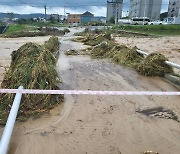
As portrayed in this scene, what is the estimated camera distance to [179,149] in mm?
3955

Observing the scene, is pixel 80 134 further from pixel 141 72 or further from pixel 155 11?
pixel 155 11

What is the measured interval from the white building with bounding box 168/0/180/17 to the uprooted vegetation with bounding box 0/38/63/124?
83416mm

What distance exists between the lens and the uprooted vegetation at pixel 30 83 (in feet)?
16.9

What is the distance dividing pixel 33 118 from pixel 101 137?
5.08ft

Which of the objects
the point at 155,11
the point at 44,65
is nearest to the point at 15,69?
the point at 44,65

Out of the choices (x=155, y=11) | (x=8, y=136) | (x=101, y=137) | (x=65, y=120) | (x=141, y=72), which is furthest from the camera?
(x=155, y=11)

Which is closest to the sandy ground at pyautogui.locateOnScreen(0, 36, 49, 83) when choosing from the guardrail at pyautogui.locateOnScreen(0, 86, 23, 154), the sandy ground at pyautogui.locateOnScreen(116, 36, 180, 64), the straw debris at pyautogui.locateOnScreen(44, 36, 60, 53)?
the straw debris at pyautogui.locateOnScreen(44, 36, 60, 53)

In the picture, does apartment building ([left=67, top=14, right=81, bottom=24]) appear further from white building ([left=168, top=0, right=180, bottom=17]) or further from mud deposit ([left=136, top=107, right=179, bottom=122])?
mud deposit ([left=136, top=107, right=179, bottom=122])

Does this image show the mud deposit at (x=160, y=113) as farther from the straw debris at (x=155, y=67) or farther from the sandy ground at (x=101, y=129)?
the straw debris at (x=155, y=67)

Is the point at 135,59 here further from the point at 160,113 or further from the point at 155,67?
the point at 160,113

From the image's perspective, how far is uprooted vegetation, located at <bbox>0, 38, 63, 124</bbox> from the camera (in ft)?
16.9

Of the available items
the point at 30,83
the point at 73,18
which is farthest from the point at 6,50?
the point at 73,18

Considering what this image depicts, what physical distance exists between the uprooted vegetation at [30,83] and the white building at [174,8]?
8342cm

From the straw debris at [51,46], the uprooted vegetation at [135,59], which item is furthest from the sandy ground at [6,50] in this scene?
the uprooted vegetation at [135,59]
